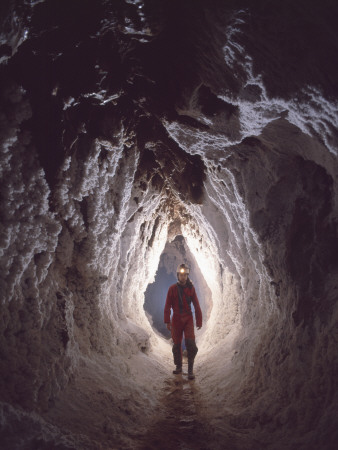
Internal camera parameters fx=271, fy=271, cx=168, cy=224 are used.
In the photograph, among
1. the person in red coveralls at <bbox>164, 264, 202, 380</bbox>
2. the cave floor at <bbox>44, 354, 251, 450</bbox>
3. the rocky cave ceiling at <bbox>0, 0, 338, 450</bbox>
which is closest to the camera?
the rocky cave ceiling at <bbox>0, 0, 338, 450</bbox>

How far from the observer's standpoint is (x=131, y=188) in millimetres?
4230

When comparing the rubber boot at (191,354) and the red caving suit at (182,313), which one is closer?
the rubber boot at (191,354)

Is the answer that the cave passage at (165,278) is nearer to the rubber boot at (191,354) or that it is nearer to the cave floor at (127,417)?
the rubber boot at (191,354)

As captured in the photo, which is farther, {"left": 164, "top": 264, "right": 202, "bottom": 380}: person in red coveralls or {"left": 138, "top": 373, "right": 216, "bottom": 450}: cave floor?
{"left": 164, "top": 264, "right": 202, "bottom": 380}: person in red coveralls

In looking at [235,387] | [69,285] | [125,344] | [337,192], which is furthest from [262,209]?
[125,344]

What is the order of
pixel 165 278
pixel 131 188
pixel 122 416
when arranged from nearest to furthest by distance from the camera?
1. pixel 122 416
2. pixel 131 188
3. pixel 165 278

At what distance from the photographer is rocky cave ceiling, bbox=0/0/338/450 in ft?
5.75

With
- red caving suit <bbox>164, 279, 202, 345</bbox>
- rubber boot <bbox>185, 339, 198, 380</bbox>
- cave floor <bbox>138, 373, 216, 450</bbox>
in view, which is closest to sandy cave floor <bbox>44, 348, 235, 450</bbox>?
cave floor <bbox>138, 373, 216, 450</bbox>

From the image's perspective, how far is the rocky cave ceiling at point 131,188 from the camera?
5.75 feet

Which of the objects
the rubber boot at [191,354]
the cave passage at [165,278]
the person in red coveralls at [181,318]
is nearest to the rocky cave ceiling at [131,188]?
the rubber boot at [191,354]

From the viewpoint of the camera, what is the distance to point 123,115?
3.11 meters

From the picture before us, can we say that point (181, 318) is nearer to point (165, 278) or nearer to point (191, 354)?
point (191, 354)

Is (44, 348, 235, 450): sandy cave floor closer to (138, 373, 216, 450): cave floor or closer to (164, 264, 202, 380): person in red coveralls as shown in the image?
(138, 373, 216, 450): cave floor

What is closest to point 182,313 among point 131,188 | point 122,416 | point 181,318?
point 181,318
